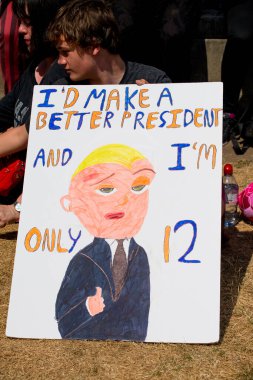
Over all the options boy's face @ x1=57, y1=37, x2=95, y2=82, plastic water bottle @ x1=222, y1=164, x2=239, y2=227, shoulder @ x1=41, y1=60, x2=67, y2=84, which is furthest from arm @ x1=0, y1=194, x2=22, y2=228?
plastic water bottle @ x1=222, y1=164, x2=239, y2=227

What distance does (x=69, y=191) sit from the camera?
3.25m

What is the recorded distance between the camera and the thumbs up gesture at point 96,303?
3072 mm

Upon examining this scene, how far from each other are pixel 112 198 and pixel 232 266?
0.84 meters

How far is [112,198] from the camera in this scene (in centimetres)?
321

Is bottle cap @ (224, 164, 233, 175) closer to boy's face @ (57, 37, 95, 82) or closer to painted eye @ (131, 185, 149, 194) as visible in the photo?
boy's face @ (57, 37, 95, 82)

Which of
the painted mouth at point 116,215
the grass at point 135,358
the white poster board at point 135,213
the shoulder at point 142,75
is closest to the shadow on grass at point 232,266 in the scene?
the grass at point 135,358

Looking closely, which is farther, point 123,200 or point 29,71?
point 29,71

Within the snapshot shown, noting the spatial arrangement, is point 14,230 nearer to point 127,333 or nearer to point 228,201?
point 228,201

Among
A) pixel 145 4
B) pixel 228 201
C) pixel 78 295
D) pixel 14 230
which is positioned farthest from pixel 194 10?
pixel 78 295

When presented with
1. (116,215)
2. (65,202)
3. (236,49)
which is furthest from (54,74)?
(236,49)

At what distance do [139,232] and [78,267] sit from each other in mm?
281

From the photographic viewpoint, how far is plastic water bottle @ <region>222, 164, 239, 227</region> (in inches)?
173

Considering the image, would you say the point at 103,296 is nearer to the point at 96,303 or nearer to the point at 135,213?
the point at 96,303

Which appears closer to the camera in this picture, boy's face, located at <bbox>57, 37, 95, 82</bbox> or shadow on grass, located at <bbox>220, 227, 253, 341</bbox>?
shadow on grass, located at <bbox>220, 227, 253, 341</bbox>
